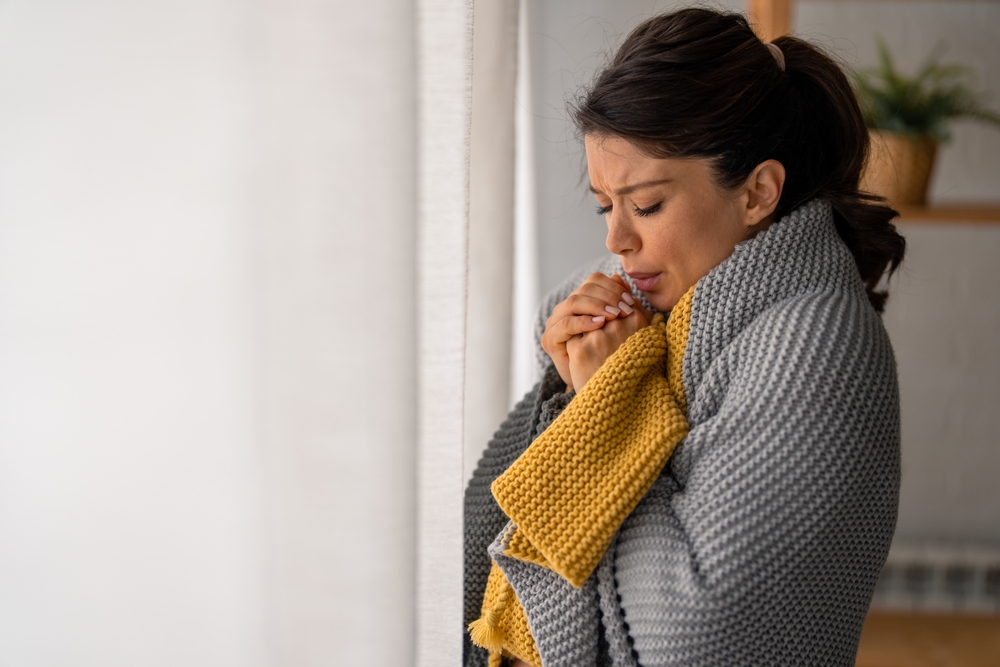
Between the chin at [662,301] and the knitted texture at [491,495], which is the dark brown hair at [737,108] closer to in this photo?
the chin at [662,301]

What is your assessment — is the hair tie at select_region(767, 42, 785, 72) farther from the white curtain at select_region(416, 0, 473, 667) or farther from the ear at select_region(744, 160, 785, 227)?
the white curtain at select_region(416, 0, 473, 667)

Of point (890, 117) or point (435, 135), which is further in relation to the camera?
point (890, 117)

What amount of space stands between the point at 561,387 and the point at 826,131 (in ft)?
1.50

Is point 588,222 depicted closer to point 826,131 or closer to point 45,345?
point 826,131

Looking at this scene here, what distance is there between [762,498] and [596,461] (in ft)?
0.55

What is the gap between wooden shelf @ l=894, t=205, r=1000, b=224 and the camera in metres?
1.60

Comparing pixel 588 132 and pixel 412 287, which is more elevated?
pixel 588 132

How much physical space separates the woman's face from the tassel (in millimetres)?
411

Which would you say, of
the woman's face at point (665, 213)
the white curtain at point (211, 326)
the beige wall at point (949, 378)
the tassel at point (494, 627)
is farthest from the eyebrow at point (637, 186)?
the beige wall at point (949, 378)

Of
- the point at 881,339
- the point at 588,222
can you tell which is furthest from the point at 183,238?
the point at 588,222

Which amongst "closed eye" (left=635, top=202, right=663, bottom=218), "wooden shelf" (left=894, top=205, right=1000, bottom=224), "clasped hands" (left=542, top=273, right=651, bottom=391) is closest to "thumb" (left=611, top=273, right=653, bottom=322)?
"clasped hands" (left=542, top=273, right=651, bottom=391)

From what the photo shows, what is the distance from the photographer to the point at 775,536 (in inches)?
27.7

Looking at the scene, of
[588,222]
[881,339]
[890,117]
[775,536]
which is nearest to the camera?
[775,536]

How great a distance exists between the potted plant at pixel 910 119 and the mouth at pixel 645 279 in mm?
1032
